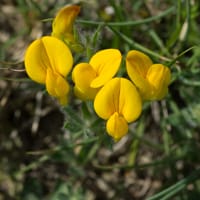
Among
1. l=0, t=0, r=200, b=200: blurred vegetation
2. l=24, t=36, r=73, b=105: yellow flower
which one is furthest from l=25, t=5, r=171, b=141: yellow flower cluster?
l=0, t=0, r=200, b=200: blurred vegetation

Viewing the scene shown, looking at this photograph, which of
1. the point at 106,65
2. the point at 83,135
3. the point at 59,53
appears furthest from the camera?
the point at 83,135

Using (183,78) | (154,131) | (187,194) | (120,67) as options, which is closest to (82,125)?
(120,67)

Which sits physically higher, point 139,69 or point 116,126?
point 139,69

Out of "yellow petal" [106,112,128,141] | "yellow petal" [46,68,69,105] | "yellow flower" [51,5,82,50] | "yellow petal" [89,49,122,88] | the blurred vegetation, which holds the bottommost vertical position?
the blurred vegetation

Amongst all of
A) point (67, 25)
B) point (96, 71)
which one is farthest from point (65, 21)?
point (96, 71)

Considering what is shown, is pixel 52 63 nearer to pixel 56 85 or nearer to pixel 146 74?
pixel 56 85

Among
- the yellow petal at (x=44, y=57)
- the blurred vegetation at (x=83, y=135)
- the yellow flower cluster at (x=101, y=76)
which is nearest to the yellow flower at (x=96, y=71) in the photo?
the yellow flower cluster at (x=101, y=76)

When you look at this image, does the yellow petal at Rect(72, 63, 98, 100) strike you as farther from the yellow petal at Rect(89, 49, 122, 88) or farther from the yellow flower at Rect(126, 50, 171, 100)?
the yellow flower at Rect(126, 50, 171, 100)
